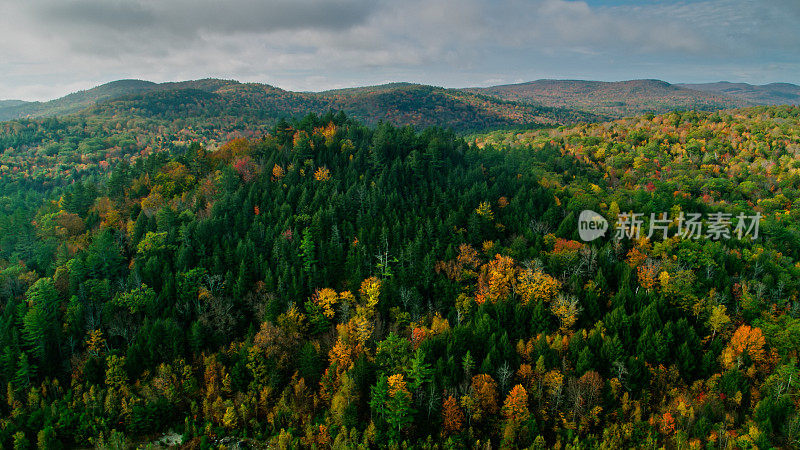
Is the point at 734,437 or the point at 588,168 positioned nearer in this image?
the point at 734,437

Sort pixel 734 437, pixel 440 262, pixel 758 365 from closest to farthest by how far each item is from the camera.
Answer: pixel 734 437
pixel 758 365
pixel 440 262

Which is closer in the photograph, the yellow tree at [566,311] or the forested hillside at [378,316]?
the forested hillside at [378,316]

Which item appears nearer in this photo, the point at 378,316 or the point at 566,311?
the point at 566,311

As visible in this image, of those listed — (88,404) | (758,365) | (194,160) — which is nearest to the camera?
(88,404)

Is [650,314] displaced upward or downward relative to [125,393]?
upward

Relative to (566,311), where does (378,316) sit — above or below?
below

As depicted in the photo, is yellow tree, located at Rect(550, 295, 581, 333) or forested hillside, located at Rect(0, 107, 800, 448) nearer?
forested hillside, located at Rect(0, 107, 800, 448)

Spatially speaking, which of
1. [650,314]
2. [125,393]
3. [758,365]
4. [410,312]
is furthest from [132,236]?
[758,365]

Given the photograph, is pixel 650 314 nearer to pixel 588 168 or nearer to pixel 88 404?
pixel 88 404
